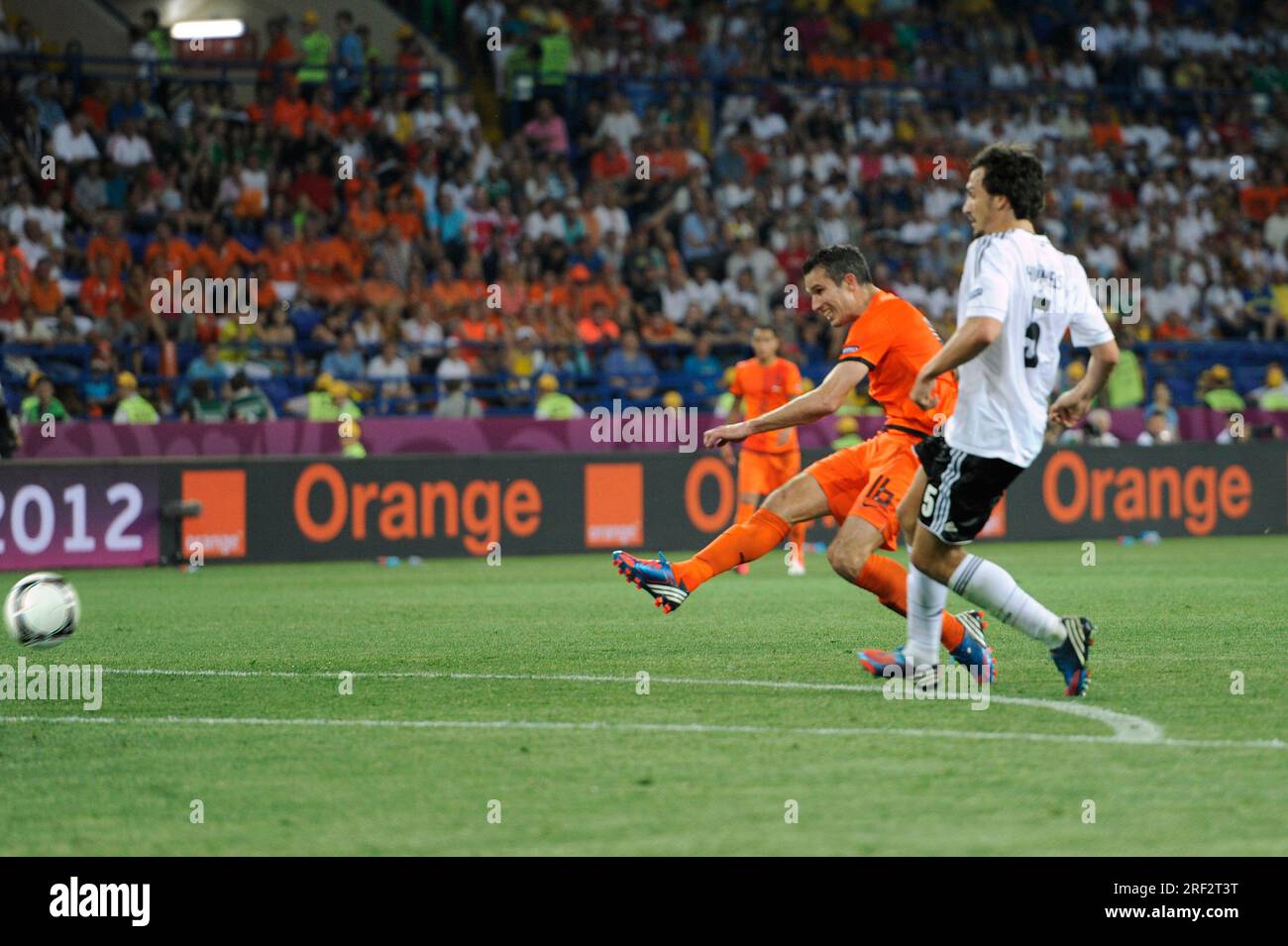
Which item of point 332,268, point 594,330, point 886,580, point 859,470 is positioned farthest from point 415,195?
point 886,580

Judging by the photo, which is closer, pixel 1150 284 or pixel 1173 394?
pixel 1173 394

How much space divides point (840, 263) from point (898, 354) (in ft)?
1.84

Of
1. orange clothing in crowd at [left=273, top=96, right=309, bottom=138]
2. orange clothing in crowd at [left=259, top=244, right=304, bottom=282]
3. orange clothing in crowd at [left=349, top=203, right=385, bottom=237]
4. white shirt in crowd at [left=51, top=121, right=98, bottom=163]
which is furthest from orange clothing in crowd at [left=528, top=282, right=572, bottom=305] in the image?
white shirt in crowd at [left=51, top=121, right=98, bottom=163]

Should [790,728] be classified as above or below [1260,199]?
below

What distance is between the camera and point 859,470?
9.56m

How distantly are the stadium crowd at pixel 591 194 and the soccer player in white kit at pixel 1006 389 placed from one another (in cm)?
1416

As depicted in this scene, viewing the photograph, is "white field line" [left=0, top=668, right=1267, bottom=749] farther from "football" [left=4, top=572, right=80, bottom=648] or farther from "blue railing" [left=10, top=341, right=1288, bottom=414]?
"blue railing" [left=10, top=341, right=1288, bottom=414]

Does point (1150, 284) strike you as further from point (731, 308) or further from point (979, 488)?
point (979, 488)

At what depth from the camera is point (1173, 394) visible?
2697cm

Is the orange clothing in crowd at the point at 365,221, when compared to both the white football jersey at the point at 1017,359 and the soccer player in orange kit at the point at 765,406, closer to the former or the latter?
the soccer player in orange kit at the point at 765,406

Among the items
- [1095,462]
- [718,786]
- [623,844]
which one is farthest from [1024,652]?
[1095,462]

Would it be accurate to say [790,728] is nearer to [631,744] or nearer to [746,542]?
[631,744]
